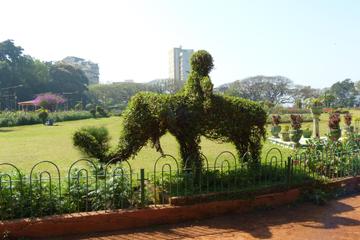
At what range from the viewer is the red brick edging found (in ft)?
15.2

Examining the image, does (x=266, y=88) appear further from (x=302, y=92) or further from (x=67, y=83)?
(x=67, y=83)

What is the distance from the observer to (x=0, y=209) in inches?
184

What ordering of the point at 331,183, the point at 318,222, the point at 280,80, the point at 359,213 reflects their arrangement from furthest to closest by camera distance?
the point at 280,80
the point at 331,183
the point at 359,213
the point at 318,222

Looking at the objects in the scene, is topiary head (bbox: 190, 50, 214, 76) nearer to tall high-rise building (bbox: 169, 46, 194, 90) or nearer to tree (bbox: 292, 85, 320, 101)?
tree (bbox: 292, 85, 320, 101)

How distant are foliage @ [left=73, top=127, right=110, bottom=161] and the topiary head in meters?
1.95

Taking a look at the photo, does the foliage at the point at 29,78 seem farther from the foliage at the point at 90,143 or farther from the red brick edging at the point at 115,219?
the red brick edging at the point at 115,219

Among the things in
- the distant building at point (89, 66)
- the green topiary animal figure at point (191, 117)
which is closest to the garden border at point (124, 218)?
the green topiary animal figure at point (191, 117)

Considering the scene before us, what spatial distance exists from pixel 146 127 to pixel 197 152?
92 centimetres

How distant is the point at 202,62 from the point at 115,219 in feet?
9.61

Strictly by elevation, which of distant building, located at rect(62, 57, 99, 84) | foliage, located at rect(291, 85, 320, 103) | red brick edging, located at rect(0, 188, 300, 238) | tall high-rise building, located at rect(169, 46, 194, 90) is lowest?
red brick edging, located at rect(0, 188, 300, 238)

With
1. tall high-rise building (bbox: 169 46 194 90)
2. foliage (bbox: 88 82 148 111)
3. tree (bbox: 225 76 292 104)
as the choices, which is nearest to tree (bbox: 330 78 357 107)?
tree (bbox: 225 76 292 104)

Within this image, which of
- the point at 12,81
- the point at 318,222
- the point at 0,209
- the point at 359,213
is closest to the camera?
the point at 0,209

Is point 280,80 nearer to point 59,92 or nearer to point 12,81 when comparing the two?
point 59,92

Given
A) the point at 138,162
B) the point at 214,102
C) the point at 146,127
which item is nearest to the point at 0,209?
the point at 146,127
